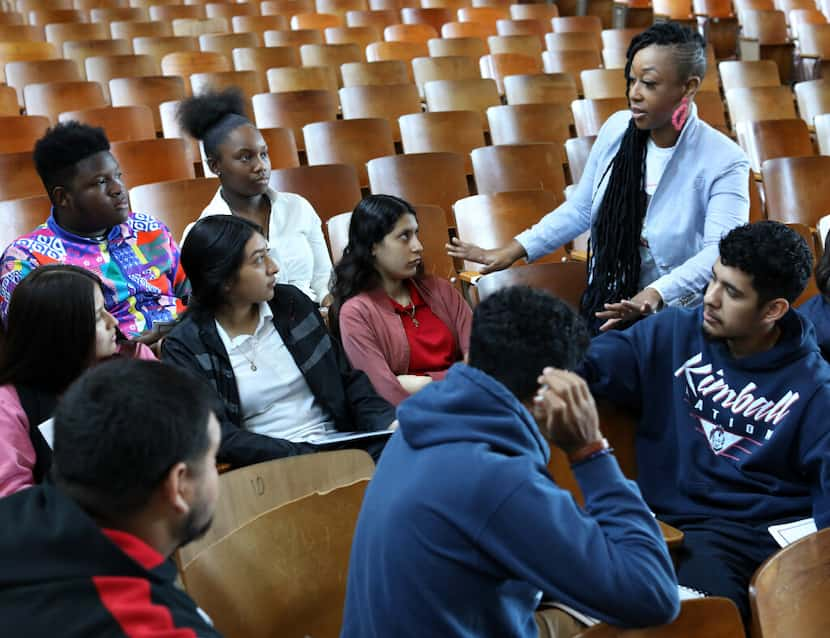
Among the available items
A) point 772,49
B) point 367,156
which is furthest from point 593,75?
point 772,49

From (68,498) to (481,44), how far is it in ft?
16.2

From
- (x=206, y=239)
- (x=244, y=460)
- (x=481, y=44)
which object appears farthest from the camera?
(x=481, y=44)

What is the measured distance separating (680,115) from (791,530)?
1.07 m

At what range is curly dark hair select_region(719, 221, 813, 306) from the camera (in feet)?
5.72

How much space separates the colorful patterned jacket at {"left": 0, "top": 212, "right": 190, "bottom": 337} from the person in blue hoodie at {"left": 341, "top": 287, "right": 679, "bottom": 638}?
1.47 meters

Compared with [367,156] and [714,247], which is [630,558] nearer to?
[714,247]

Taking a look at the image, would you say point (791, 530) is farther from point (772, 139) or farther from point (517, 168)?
point (772, 139)

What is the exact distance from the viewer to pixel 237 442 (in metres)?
1.99

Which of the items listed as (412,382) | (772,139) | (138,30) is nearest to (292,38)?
(138,30)

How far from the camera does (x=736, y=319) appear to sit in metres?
1.74

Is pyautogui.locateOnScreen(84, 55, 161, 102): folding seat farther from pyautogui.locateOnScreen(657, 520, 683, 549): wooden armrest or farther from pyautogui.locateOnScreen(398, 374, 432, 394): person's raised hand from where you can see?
pyautogui.locateOnScreen(657, 520, 683, 549): wooden armrest

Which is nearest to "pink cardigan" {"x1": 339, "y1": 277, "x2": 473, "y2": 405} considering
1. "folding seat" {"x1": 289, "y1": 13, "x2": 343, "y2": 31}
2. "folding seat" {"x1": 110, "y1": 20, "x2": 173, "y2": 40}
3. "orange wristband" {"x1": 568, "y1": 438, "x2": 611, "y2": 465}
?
"orange wristband" {"x1": 568, "y1": 438, "x2": 611, "y2": 465}

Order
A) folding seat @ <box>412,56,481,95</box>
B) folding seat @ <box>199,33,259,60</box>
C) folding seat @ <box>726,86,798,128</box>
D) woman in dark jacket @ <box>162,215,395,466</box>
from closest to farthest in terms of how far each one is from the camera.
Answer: woman in dark jacket @ <box>162,215,395,466</box> → folding seat @ <box>726,86,798,128</box> → folding seat @ <box>412,56,481,95</box> → folding seat @ <box>199,33,259,60</box>

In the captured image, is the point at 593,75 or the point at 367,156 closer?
the point at 367,156
